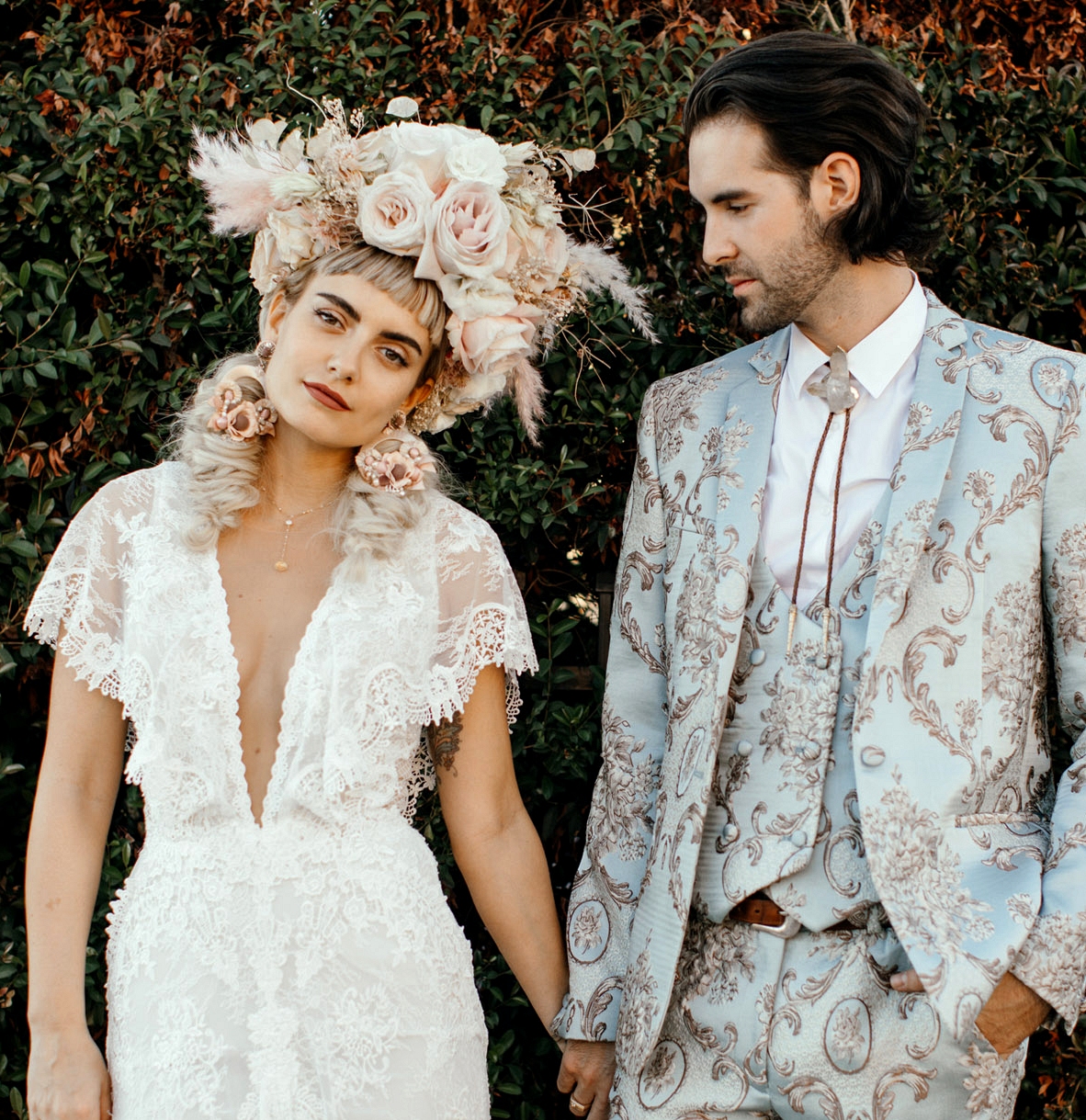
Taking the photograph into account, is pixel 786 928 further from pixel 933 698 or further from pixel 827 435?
pixel 827 435

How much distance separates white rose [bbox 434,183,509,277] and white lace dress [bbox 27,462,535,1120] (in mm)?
525

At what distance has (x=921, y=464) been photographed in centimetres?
200

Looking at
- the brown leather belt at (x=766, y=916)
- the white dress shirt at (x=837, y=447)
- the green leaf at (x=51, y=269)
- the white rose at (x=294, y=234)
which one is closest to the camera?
the brown leather belt at (x=766, y=916)

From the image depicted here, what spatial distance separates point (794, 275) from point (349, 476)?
0.85 m

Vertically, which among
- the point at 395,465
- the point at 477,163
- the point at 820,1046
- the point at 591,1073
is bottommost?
the point at 591,1073

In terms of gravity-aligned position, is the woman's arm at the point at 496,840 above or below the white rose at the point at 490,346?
below

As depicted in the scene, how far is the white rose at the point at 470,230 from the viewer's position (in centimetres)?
209

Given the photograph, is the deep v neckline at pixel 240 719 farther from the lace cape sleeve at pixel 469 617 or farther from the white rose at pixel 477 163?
the white rose at pixel 477 163

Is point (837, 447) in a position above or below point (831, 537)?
above

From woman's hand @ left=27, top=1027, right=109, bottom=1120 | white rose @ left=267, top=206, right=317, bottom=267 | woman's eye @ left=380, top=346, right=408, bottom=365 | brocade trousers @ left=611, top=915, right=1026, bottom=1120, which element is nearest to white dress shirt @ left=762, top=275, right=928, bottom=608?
brocade trousers @ left=611, top=915, right=1026, bottom=1120

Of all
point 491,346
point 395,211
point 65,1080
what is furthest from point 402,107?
point 65,1080

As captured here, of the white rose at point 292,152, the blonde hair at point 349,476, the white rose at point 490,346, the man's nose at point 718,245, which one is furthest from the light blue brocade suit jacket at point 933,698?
the white rose at point 292,152

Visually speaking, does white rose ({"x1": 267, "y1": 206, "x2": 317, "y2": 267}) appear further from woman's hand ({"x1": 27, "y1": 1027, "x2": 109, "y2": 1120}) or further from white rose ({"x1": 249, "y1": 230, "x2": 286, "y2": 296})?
woman's hand ({"x1": 27, "y1": 1027, "x2": 109, "y2": 1120})

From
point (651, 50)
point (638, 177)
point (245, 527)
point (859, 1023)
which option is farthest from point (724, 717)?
point (651, 50)
